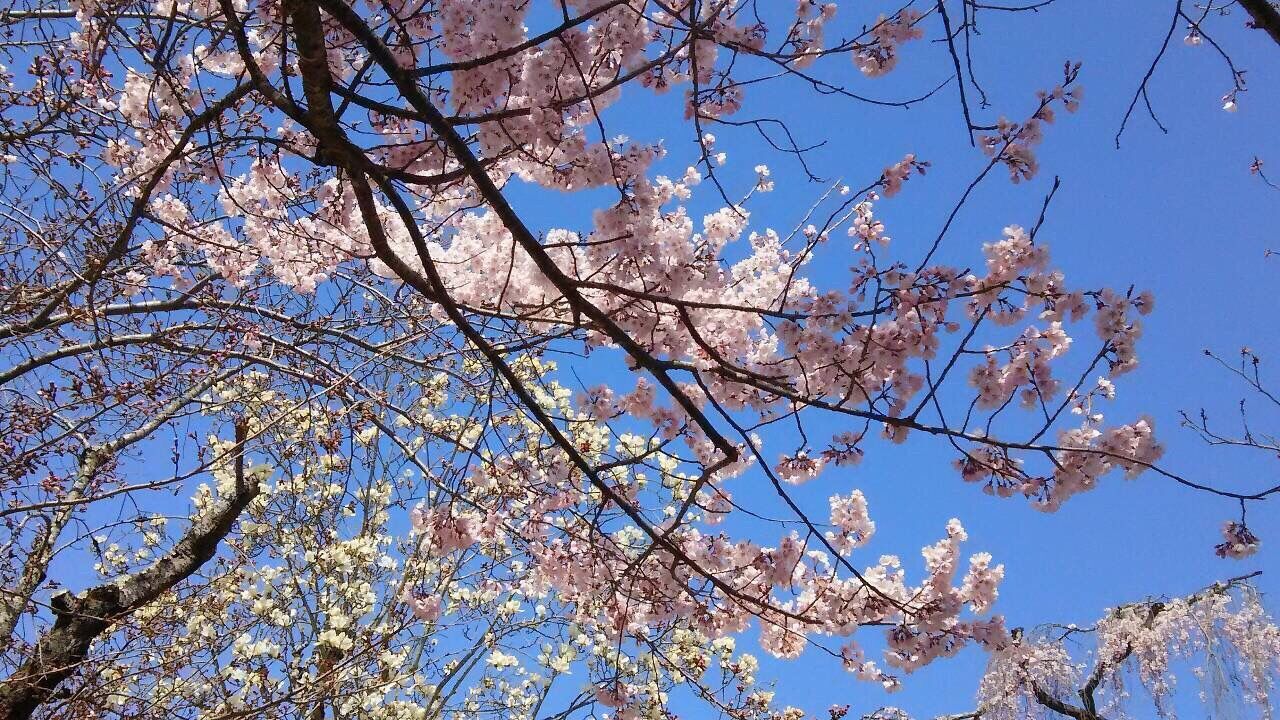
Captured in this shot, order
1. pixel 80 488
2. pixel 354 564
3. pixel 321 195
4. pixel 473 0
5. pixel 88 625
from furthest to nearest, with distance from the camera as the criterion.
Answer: pixel 354 564 → pixel 80 488 → pixel 88 625 → pixel 321 195 → pixel 473 0

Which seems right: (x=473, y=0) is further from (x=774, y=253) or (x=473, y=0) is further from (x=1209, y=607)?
(x=1209, y=607)

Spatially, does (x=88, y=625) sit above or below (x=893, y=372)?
above

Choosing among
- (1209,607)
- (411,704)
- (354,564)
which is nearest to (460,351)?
(354,564)

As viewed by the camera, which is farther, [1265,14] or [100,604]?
[100,604]

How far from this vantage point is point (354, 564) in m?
6.72

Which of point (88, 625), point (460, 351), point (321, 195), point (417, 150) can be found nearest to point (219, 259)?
point (321, 195)

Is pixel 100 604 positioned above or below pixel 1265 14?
above

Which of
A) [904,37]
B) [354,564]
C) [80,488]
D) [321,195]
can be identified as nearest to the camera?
[904,37]

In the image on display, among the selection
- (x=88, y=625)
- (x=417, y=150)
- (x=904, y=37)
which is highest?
(x=904, y=37)

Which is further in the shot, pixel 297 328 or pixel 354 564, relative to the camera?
pixel 354 564

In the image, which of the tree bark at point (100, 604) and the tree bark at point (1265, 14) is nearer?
the tree bark at point (1265, 14)

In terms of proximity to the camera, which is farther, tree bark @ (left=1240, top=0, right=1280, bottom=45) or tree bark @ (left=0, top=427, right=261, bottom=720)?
tree bark @ (left=0, top=427, right=261, bottom=720)

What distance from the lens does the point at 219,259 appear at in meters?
4.82

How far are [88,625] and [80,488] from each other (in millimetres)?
846
